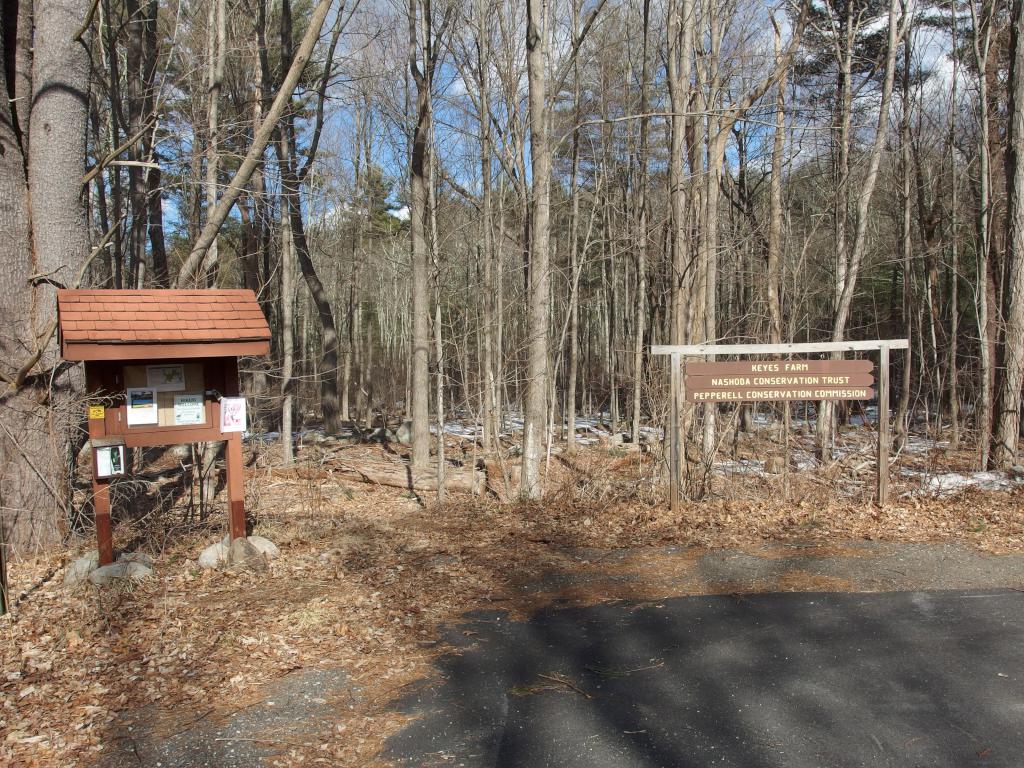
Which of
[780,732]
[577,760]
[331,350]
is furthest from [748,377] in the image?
[331,350]

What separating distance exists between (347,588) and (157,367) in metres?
2.52

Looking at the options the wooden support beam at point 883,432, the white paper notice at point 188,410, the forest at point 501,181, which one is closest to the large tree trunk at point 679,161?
the forest at point 501,181

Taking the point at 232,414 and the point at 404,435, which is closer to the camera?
the point at 232,414

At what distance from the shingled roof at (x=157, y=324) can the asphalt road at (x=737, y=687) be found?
10.4ft

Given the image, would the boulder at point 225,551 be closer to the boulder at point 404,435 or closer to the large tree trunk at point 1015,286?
the large tree trunk at point 1015,286

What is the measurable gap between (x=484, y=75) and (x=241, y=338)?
8.02 m

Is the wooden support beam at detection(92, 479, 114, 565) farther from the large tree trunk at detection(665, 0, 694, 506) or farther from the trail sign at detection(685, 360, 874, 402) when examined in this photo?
the large tree trunk at detection(665, 0, 694, 506)

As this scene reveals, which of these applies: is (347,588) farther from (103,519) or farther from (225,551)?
(103,519)

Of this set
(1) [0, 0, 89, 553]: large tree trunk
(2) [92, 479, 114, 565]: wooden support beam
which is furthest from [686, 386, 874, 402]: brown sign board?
(1) [0, 0, 89, 553]: large tree trunk

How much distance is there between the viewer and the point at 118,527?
22.5ft

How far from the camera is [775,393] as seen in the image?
8.28 meters

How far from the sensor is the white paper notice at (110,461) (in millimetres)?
5641

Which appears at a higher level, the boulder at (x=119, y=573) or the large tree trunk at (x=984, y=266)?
the large tree trunk at (x=984, y=266)

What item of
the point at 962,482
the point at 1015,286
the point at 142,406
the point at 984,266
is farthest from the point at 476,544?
the point at 984,266
